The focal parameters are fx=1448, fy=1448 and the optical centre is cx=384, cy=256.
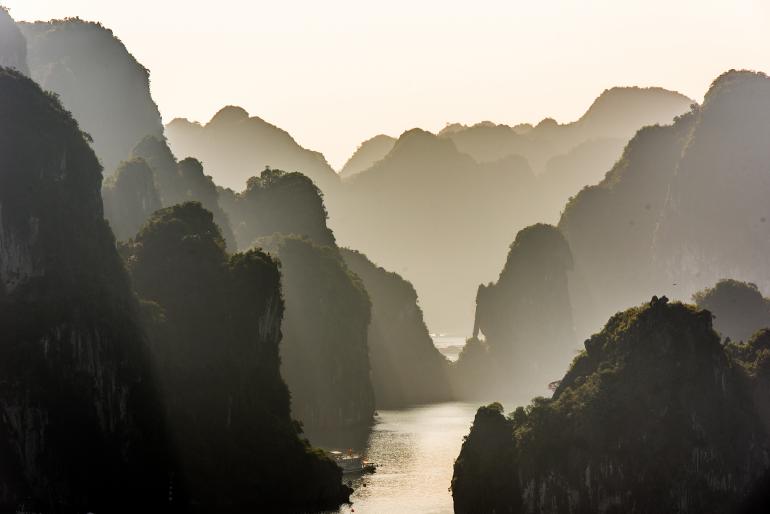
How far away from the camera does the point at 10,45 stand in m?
156

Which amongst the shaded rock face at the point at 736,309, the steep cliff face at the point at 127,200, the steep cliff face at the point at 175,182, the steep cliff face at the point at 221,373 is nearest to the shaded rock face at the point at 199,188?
the steep cliff face at the point at 175,182

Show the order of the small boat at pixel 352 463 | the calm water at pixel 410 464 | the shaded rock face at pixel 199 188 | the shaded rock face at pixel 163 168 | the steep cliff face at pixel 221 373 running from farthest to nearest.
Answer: the shaded rock face at pixel 199 188
the shaded rock face at pixel 163 168
the small boat at pixel 352 463
the steep cliff face at pixel 221 373
the calm water at pixel 410 464

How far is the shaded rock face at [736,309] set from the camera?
173 meters

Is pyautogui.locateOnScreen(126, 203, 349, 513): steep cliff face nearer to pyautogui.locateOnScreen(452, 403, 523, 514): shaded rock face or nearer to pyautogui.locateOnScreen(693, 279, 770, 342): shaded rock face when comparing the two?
pyautogui.locateOnScreen(452, 403, 523, 514): shaded rock face

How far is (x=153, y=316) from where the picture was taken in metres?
123

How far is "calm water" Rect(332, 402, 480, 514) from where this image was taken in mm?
113812

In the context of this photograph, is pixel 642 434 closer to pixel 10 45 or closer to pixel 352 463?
pixel 352 463

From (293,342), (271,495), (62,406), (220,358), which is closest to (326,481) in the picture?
(271,495)

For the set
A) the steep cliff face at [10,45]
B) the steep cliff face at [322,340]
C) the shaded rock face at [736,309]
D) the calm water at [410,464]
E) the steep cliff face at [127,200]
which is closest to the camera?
the calm water at [410,464]

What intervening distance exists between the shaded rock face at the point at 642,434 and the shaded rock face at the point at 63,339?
25629 mm

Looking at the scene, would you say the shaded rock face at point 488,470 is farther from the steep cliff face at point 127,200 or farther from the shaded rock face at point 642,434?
the steep cliff face at point 127,200

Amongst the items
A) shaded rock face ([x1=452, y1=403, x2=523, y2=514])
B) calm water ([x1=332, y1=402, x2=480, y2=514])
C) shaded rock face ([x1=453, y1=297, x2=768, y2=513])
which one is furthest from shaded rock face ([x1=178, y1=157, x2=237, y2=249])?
shaded rock face ([x1=453, y1=297, x2=768, y2=513])

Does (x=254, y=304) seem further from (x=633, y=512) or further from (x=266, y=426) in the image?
(x=633, y=512)

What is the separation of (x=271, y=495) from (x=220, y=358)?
47.2 feet
